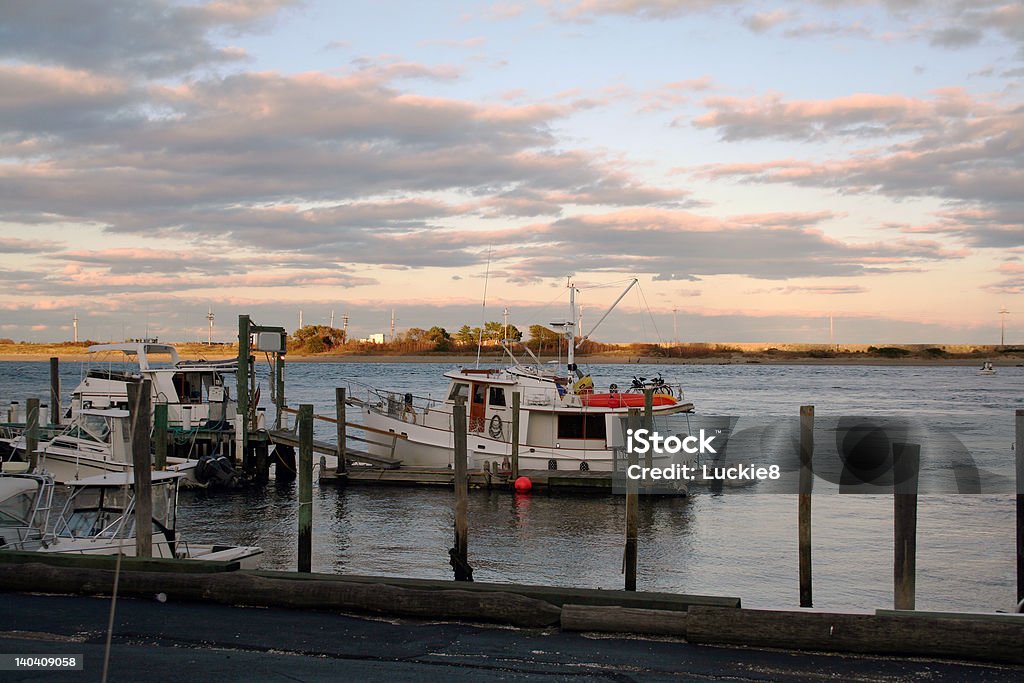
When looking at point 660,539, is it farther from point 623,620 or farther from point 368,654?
point 368,654

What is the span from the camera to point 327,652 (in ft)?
28.3

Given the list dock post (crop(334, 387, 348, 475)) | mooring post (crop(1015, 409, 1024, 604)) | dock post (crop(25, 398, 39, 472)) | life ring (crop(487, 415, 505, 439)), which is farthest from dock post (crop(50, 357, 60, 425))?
mooring post (crop(1015, 409, 1024, 604))

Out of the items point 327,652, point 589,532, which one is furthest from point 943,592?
point 327,652

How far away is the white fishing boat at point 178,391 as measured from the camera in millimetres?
31359

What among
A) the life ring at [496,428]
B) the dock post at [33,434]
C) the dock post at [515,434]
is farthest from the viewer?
the life ring at [496,428]

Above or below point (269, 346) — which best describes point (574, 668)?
below

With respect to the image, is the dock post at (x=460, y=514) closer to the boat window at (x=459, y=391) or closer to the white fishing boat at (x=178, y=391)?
the boat window at (x=459, y=391)

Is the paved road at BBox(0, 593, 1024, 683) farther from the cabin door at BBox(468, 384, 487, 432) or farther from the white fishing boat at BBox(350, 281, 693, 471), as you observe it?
the cabin door at BBox(468, 384, 487, 432)

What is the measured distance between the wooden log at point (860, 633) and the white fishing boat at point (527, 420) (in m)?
19.7

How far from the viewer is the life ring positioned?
30.1 m

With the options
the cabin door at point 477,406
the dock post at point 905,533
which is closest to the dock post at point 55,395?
the cabin door at point 477,406

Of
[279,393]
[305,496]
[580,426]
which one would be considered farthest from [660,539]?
[279,393]

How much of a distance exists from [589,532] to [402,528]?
429cm

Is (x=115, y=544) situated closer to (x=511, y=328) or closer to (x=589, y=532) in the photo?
(x=589, y=532)
